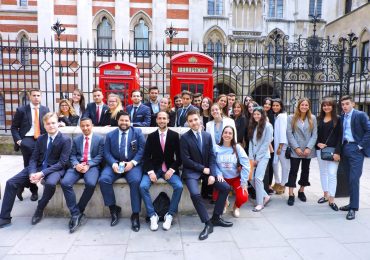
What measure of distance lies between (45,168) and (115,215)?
1.32 m

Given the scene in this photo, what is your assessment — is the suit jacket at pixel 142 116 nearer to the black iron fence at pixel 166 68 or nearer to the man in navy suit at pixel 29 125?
the man in navy suit at pixel 29 125

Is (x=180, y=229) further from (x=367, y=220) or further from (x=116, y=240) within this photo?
(x=367, y=220)

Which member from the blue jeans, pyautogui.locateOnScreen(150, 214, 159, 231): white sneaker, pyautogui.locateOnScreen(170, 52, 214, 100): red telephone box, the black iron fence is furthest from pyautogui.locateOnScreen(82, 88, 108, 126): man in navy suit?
the black iron fence

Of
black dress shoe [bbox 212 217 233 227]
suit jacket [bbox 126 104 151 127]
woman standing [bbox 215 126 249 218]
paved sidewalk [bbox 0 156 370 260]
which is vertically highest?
suit jacket [bbox 126 104 151 127]

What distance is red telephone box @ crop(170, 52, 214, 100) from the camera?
8.31 metres

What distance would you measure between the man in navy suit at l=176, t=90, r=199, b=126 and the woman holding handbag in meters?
2.37

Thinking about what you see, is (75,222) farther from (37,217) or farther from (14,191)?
(14,191)

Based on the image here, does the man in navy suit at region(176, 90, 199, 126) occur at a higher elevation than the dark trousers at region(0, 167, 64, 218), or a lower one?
higher

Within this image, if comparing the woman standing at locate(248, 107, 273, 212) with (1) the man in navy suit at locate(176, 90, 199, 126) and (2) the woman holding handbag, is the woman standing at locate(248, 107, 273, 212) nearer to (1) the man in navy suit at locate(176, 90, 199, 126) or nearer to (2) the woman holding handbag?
(2) the woman holding handbag

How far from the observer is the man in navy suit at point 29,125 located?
5301mm

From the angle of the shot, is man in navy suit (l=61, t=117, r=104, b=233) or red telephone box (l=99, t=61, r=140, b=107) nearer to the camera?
man in navy suit (l=61, t=117, r=104, b=233)

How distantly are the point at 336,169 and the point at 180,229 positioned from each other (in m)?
3.00

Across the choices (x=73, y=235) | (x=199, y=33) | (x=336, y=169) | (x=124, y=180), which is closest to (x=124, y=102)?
(x=124, y=180)

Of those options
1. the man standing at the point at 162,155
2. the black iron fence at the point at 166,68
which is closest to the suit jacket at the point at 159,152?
the man standing at the point at 162,155
